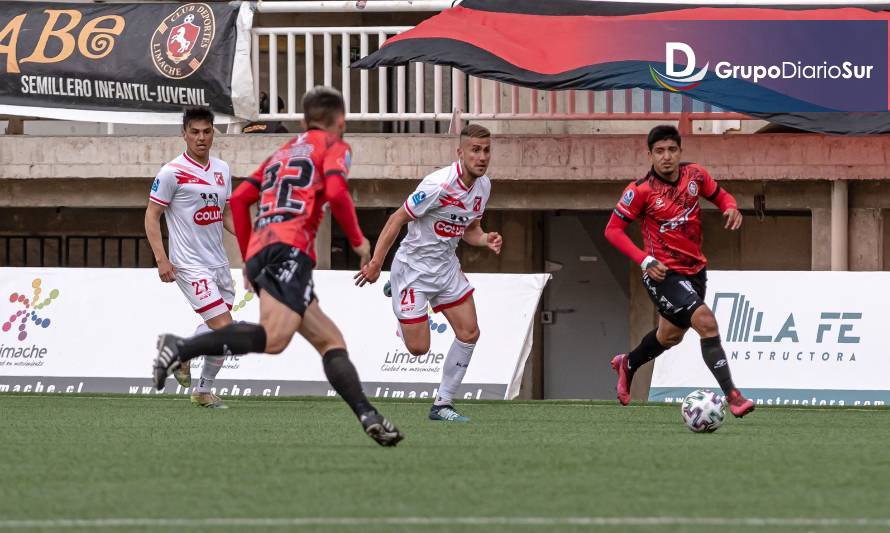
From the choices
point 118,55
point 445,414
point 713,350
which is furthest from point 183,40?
point 713,350

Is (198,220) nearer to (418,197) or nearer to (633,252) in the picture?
(418,197)

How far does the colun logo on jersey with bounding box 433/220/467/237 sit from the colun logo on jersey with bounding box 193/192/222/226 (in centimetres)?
172

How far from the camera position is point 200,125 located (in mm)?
11477

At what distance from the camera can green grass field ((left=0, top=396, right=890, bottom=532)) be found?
5.52 meters

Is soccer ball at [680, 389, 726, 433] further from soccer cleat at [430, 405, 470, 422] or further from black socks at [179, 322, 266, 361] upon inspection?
Answer: black socks at [179, 322, 266, 361]

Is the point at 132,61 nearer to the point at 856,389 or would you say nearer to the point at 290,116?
the point at 290,116

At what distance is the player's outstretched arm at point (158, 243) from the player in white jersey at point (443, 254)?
1.54m

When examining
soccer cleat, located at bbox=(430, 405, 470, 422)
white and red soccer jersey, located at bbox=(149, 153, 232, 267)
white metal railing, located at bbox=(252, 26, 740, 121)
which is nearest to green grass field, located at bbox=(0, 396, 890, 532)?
soccer cleat, located at bbox=(430, 405, 470, 422)

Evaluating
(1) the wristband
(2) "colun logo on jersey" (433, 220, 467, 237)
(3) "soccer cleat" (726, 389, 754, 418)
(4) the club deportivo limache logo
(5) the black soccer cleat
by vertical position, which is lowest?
(3) "soccer cleat" (726, 389, 754, 418)

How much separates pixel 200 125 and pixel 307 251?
13.0 feet

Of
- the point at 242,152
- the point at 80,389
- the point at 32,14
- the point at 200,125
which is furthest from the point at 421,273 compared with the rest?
the point at 32,14

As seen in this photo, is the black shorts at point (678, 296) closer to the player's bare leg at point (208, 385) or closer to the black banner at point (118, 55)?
the player's bare leg at point (208, 385)

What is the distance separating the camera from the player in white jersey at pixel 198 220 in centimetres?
1146

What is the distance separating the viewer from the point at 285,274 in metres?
7.64
